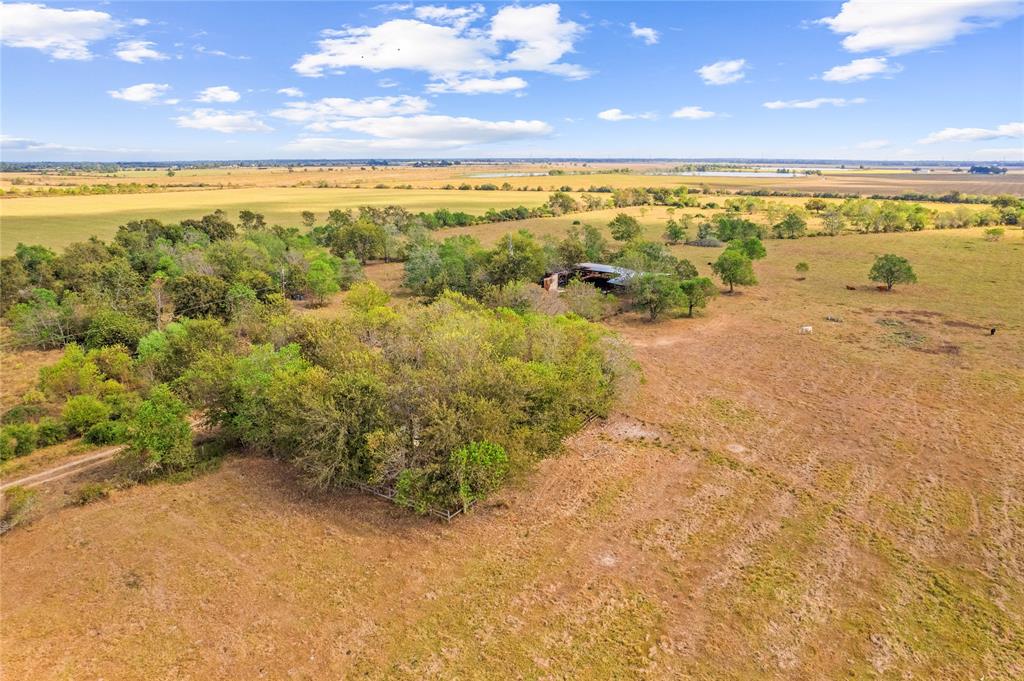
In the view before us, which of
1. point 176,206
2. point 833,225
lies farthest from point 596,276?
point 176,206

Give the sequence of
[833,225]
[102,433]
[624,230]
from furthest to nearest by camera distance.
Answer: [833,225], [624,230], [102,433]

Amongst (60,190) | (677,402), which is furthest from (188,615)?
(60,190)

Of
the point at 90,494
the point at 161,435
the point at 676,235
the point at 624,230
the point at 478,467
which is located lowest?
the point at 90,494

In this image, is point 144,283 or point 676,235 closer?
point 144,283

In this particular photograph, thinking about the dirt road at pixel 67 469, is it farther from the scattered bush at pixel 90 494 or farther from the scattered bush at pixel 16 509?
the scattered bush at pixel 90 494

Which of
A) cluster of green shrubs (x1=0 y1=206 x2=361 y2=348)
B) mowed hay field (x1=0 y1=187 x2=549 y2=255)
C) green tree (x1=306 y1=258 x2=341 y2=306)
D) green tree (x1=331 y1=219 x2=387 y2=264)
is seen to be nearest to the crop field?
mowed hay field (x1=0 y1=187 x2=549 y2=255)

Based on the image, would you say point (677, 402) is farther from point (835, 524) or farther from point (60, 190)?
point (60, 190)

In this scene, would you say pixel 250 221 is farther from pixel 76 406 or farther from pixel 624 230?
pixel 76 406

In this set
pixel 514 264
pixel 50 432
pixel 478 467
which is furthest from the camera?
pixel 514 264

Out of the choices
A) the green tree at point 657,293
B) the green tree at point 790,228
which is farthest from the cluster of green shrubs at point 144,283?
the green tree at point 790,228

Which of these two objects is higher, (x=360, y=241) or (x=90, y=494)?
(x=360, y=241)
